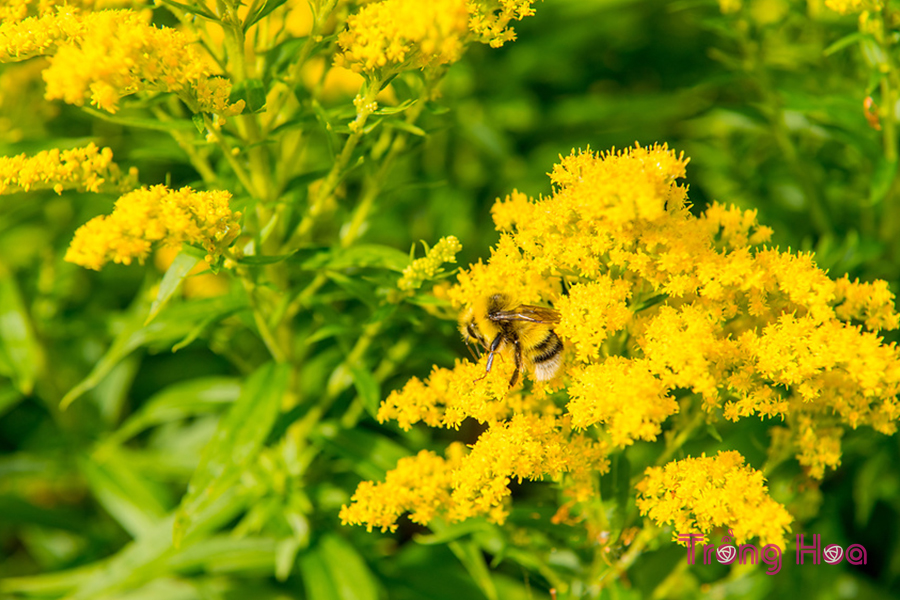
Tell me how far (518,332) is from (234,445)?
0.85 metres

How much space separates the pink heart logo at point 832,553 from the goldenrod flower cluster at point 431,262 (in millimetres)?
1842

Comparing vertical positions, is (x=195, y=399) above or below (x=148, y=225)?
below

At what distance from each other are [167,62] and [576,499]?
1469 mm

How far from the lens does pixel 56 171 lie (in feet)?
5.88

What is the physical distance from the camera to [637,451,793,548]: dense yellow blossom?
5.44ft

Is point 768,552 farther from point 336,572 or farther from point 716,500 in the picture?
point 336,572

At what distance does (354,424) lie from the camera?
259 cm

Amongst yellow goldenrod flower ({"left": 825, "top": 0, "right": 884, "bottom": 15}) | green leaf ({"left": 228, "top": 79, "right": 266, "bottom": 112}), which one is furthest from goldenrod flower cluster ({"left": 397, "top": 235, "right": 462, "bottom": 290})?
yellow goldenrod flower ({"left": 825, "top": 0, "right": 884, "bottom": 15})

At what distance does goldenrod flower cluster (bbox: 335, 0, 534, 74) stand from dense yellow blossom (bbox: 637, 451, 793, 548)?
3.71 feet

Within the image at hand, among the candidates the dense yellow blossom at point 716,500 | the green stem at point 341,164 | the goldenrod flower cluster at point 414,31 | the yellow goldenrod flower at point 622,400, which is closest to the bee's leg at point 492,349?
the yellow goldenrod flower at point 622,400

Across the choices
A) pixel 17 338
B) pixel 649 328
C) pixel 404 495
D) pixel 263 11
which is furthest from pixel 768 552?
pixel 17 338

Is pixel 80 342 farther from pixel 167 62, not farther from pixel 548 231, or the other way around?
pixel 548 231

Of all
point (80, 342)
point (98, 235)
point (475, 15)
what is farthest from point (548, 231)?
point (80, 342)

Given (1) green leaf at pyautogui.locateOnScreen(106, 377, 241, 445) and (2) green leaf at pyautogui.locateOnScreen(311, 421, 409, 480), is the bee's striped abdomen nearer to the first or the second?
(2) green leaf at pyautogui.locateOnScreen(311, 421, 409, 480)
